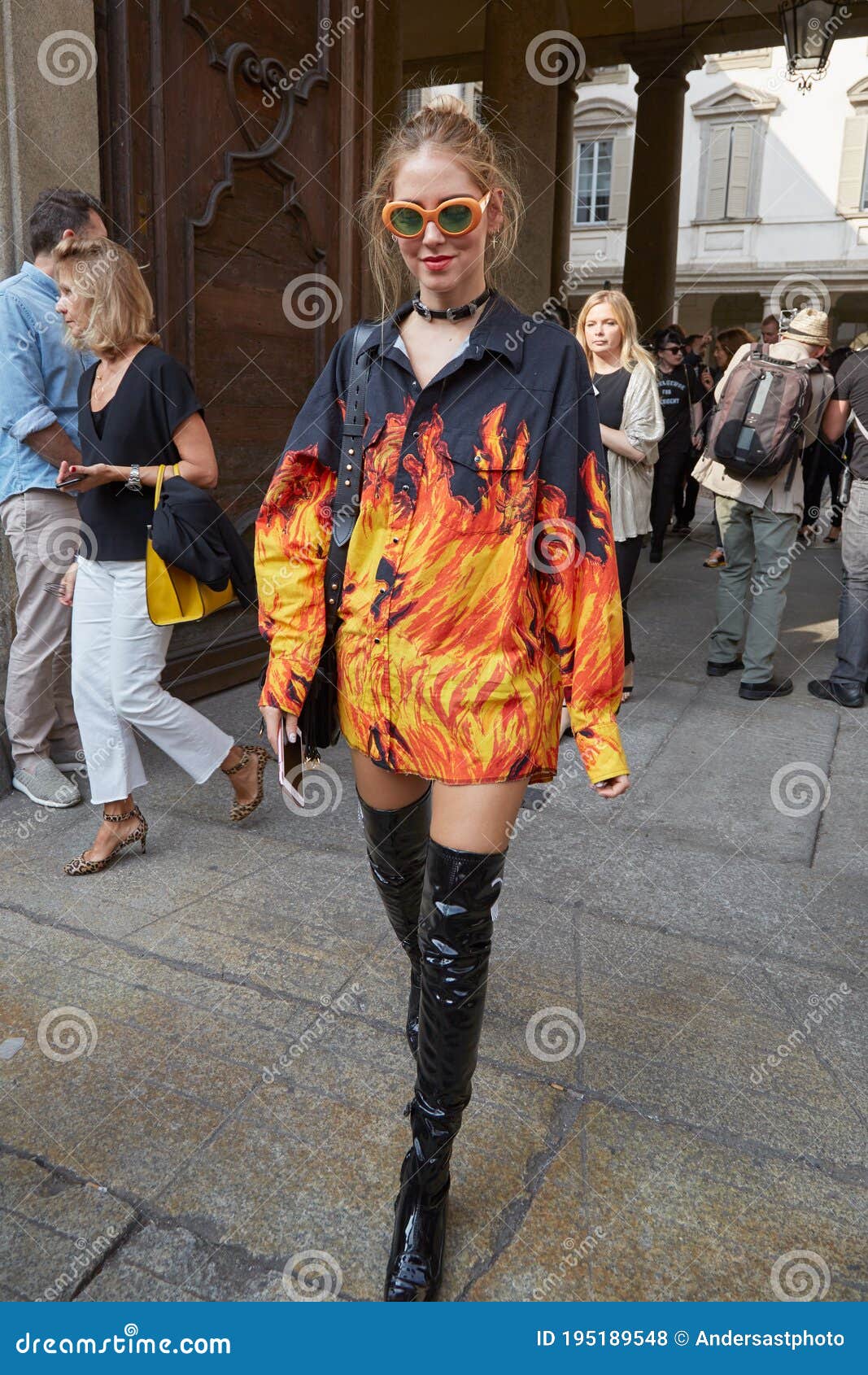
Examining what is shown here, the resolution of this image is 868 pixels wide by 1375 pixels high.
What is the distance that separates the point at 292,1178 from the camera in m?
2.23

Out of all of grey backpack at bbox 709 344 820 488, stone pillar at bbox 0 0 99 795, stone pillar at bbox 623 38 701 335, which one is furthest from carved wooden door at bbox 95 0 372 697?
stone pillar at bbox 623 38 701 335

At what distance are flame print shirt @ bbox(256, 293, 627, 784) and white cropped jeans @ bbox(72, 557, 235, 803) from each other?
1.73m

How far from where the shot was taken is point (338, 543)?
2.08 meters

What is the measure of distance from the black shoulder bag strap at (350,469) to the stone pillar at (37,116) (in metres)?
2.63

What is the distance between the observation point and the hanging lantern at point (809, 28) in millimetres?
6914

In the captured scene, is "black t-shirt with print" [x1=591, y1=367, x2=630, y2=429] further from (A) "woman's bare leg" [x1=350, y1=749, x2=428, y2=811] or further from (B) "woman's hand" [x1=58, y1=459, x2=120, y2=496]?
(A) "woman's bare leg" [x1=350, y1=749, x2=428, y2=811]

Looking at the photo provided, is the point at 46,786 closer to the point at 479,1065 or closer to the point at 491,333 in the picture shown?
the point at 479,1065

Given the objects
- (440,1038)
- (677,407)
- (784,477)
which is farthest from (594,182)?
(440,1038)

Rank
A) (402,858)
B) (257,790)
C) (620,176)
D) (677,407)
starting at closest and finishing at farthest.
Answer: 1. (402,858)
2. (257,790)
3. (677,407)
4. (620,176)

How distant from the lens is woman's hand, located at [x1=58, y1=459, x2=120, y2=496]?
11.2ft

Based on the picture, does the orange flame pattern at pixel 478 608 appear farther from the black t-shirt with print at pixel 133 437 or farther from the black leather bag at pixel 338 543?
the black t-shirt with print at pixel 133 437

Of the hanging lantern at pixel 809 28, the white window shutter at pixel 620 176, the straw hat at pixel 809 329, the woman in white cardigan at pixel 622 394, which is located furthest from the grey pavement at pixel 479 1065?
the white window shutter at pixel 620 176

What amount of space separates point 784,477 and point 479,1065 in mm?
4071

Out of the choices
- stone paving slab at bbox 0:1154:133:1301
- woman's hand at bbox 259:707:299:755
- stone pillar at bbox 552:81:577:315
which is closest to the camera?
stone paving slab at bbox 0:1154:133:1301
